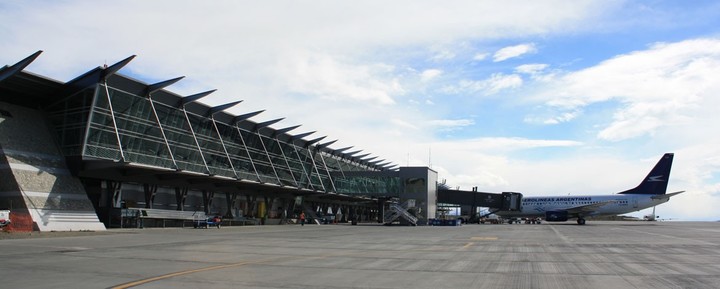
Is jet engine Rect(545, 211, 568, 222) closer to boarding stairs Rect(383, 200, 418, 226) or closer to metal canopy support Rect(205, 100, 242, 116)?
boarding stairs Rect(383, 200, 418, 226)

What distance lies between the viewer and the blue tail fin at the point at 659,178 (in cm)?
7175

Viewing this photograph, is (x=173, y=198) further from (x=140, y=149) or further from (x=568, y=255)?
(x=568, y=255)

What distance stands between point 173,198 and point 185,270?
41.8 m

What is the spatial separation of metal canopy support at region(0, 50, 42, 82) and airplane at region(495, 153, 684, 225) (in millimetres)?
67714

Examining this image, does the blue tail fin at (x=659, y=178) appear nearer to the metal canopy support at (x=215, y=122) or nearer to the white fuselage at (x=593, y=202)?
the white fuselage at (x=593, y=202)

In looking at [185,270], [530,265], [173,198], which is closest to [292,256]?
[185,270]

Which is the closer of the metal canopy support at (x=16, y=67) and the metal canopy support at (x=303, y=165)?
the metal canopy support at (x=16, y=67)

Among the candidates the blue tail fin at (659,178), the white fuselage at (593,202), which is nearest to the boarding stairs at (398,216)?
the white fuselage at (593,202)

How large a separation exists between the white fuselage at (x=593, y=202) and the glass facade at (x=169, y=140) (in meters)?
35.2

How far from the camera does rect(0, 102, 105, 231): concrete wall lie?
3428 cm

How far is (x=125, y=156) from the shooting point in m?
42.9

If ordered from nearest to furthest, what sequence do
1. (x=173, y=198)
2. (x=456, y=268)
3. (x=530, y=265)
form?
(x=456, y=268), (x=530, y=265), (x=173, y=198)

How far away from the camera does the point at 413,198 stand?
79938 millimetres

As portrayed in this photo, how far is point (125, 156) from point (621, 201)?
65.1m
